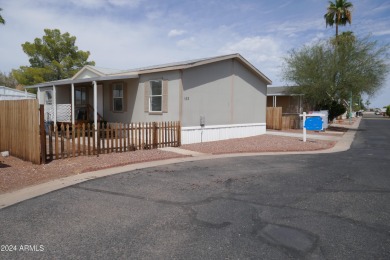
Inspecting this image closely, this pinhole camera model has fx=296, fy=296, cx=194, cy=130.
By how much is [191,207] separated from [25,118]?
6.72 meters

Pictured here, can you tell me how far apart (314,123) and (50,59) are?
3111cm

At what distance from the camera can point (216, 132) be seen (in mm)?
15461

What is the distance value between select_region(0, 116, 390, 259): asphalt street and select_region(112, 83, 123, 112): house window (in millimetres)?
9030

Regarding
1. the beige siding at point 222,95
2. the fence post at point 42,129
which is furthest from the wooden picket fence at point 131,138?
the fence post at point 42,129

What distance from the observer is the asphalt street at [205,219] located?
144 inches

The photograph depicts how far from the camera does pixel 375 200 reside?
5758mm

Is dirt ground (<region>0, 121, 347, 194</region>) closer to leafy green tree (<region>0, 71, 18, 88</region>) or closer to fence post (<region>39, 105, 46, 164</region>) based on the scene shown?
fence post (<region>39, 105, 46, 164</region>)

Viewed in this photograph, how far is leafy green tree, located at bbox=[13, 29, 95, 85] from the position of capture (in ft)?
110

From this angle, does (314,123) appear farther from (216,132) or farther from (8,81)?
(8,81)

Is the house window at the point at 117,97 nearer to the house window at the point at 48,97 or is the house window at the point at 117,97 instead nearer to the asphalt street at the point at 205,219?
the house window at the point at 48,97

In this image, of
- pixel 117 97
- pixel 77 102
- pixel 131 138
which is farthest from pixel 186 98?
pixel 77 102

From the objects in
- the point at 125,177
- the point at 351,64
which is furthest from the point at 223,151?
the point at 351,64

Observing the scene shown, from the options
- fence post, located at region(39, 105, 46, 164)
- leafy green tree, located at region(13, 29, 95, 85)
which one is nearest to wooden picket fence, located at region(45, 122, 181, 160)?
fence post, located at region(39, 105, 46, 164)

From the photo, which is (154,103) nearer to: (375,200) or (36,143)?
(36,143)
